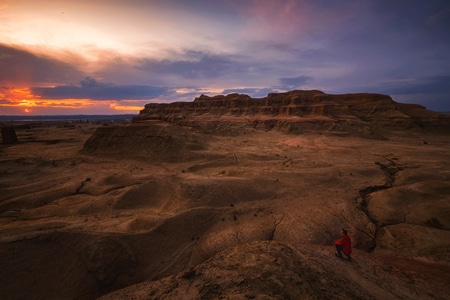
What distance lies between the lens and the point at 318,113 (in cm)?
5397

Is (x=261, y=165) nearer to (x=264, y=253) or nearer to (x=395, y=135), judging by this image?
(x=264, y=253)

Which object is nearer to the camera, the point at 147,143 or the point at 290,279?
the point at 290,279

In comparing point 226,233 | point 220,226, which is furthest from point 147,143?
point 226,233

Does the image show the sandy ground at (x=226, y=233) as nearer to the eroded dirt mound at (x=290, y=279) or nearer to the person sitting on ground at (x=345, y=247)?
the eroded dirt mound at (x=290, y=279)

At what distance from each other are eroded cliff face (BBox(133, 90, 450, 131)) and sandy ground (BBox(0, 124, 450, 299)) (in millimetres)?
31169

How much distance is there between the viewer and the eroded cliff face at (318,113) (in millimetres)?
47019

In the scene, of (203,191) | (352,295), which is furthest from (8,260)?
(352,295)

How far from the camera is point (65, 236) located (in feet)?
28.5

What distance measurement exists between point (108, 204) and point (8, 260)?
4815 millimetres

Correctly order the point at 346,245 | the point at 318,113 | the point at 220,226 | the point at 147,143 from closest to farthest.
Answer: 1. the point at 346,245
2. the point at 220,226
3. the point at 147,143
4. the point at 318,113

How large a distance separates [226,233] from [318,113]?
50574 millimetres

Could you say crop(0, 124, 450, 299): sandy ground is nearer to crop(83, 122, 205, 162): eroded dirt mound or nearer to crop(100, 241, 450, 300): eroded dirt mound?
crop(100, 241, 450, 300): eroded dirt mound

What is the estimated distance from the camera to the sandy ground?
662 cm

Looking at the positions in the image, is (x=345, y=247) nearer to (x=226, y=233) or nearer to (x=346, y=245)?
(x=346, y=245)
